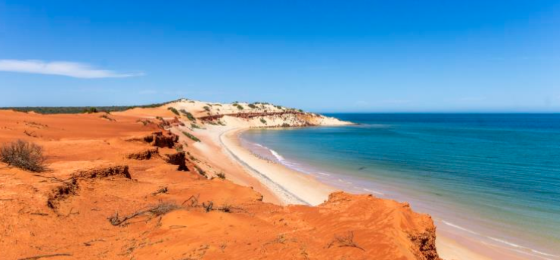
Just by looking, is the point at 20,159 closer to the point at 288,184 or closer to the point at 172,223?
the point at 172,223

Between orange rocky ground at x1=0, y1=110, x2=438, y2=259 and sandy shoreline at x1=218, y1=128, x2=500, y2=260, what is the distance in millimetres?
6071

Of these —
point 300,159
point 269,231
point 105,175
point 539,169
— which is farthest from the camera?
point 300,159

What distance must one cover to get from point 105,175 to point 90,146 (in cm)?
531

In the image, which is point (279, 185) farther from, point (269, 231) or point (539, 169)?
point (539, 169)

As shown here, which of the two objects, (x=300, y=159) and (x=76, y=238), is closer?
(x=76, y=238)

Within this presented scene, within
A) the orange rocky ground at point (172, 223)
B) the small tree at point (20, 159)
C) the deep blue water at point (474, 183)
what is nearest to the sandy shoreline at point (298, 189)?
the deep blue water at point (474, 183)

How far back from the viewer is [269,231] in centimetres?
709

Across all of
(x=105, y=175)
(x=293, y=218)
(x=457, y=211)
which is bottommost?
(x=457, y=211)

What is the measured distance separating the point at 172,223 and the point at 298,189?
13463 mm

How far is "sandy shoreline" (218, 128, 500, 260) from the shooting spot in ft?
39.0

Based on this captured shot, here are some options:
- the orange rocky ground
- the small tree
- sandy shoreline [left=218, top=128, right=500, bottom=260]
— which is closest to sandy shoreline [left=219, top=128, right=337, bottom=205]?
sandy shoreline [left=218, top=128, right=500, bottom=260]

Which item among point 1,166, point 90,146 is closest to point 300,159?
point 90,146

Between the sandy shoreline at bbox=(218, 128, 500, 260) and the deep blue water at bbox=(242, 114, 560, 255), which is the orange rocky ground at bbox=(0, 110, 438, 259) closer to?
the sandy shoreline at bbox=(218, 128, 500, 260)

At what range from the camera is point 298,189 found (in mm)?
19781
